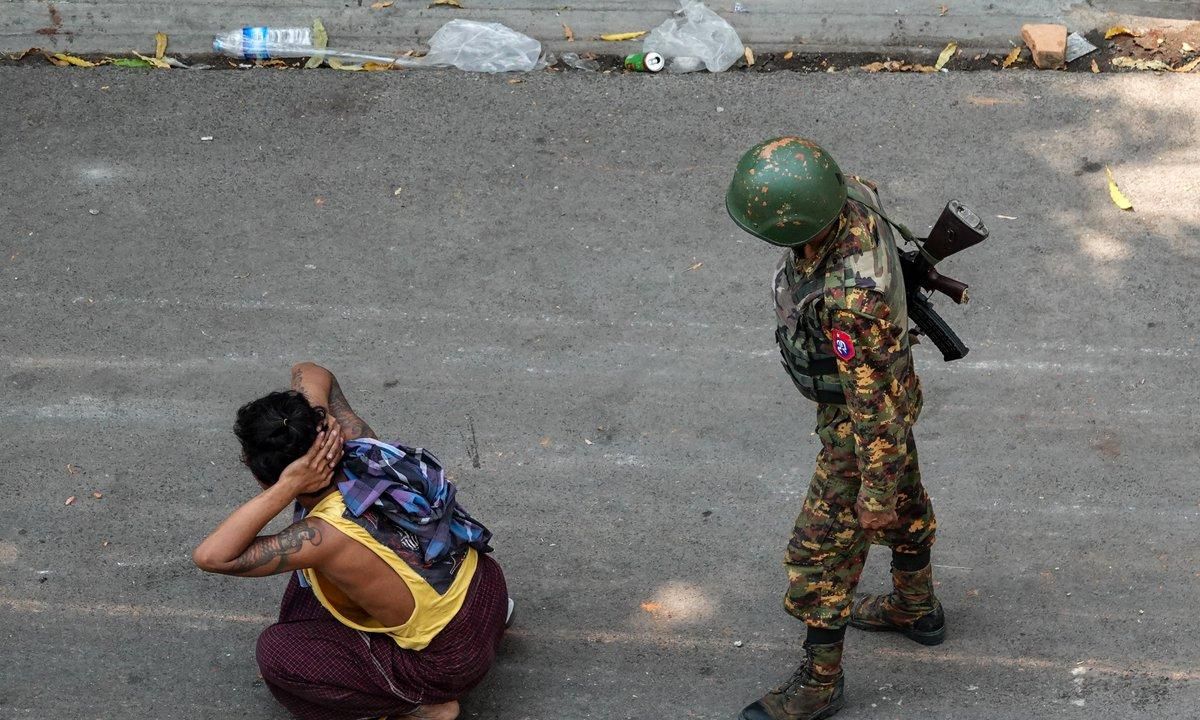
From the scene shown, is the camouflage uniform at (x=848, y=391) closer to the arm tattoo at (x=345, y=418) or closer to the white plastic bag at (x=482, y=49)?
the arm tattoo at (x=345, y=418)

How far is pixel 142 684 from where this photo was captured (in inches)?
166

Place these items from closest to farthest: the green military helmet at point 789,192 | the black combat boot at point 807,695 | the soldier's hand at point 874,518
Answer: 1. the green military helmet at point 789,192
2. the soldier's hand at point 874,518
3. the black combat boot at point 807,695

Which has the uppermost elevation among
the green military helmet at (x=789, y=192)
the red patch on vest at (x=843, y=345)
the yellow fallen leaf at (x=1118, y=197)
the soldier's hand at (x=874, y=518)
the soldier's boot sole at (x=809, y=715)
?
the green military helmet at (x=789, y=192)

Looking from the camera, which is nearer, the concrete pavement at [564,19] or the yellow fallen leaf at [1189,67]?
the yellow fallen leaf at [1189,67]

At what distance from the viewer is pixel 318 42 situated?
7.06 metres

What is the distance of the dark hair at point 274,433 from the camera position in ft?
11.5

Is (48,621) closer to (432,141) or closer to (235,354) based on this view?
(235,354)

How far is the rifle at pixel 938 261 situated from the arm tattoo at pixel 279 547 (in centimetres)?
179

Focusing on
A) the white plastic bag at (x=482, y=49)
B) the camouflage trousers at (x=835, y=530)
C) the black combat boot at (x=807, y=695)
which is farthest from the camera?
the white plastic bag at (x=482, y=49)

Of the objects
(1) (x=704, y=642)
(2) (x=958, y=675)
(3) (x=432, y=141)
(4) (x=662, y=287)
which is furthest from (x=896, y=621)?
(3) (x=432, y=141)

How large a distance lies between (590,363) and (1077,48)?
3.27 metres

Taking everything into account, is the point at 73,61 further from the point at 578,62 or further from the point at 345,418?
the point at 345,418

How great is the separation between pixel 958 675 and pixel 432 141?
3715 millimetres

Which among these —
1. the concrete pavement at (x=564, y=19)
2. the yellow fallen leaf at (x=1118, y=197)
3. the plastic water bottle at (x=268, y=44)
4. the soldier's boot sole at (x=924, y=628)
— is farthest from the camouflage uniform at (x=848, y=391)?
the plastic water bottle at (x=268, y=44)
